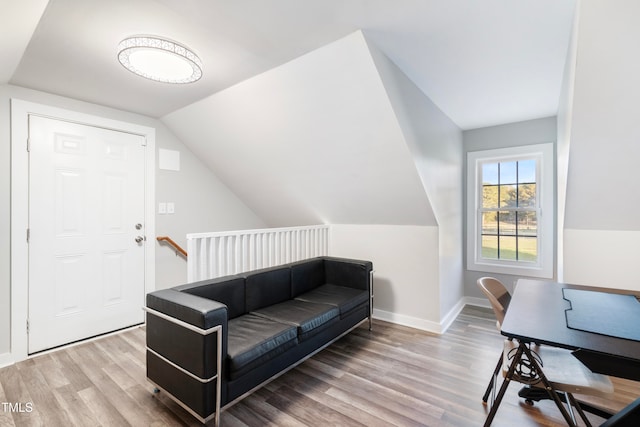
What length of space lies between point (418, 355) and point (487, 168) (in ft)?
9.07

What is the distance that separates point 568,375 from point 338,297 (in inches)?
66.5

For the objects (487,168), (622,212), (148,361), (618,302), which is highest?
(487,168)

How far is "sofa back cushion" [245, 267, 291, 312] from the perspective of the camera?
248 cm

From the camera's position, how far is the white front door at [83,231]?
2.64m

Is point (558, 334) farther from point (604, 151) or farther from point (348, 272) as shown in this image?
point (348, 272)

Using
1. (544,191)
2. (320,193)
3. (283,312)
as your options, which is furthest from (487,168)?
(283,312)

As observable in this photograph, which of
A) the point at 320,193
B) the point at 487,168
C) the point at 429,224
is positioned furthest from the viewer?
the point at 487,168

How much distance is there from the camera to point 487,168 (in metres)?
4.02

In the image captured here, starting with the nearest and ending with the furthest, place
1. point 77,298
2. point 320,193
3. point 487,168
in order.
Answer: point 77,298 → point 320,193 → point 487,168

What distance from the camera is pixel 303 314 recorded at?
7.62 feet

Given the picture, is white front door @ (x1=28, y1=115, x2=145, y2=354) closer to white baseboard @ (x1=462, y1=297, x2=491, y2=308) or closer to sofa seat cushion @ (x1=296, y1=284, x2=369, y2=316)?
sofa seat cushion @ (x1=296, y1=284, x2=369, y2=316)

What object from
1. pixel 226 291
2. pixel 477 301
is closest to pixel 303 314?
pixel 226 291

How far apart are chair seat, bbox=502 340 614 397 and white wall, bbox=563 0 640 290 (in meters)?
1.37

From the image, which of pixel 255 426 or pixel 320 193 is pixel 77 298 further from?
pixel 320 193
